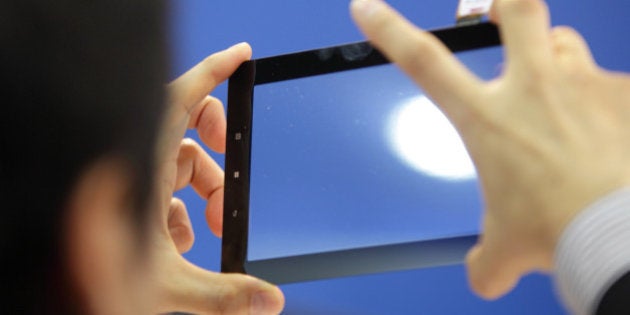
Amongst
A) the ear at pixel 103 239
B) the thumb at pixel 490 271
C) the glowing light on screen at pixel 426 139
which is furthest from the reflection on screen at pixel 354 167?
the ear at pixel 103 239

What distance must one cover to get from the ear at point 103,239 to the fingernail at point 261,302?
0.24m

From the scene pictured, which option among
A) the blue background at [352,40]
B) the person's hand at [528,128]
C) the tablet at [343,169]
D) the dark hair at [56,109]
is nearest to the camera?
the dark hair at [56,109]

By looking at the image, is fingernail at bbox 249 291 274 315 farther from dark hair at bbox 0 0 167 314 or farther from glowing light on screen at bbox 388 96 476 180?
dark hair at bbox 0 0 167 314

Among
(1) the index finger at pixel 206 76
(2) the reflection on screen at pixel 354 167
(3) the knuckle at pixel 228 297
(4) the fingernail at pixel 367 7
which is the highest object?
(4) the fingernail at pixel 367 7

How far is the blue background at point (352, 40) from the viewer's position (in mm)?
767

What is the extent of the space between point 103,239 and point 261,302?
283 mm

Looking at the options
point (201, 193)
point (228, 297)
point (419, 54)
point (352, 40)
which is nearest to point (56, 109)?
point (419, 54)

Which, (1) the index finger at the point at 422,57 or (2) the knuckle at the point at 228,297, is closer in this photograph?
(1) the index finger at the point at 422,57

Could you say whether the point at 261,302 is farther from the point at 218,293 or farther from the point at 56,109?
the point at 56,109

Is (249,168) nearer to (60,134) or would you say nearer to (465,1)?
(465,1)

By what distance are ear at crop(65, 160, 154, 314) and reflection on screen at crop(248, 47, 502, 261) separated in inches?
10.1

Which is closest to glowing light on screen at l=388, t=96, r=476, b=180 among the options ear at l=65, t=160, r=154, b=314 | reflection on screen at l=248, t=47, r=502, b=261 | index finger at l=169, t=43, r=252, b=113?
reflection on screen at l=248, t=47, r=502, b=261

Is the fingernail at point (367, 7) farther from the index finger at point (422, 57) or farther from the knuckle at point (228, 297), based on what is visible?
the knuckle at point (228, 297)

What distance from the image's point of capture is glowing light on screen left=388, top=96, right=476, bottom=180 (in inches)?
22.8
